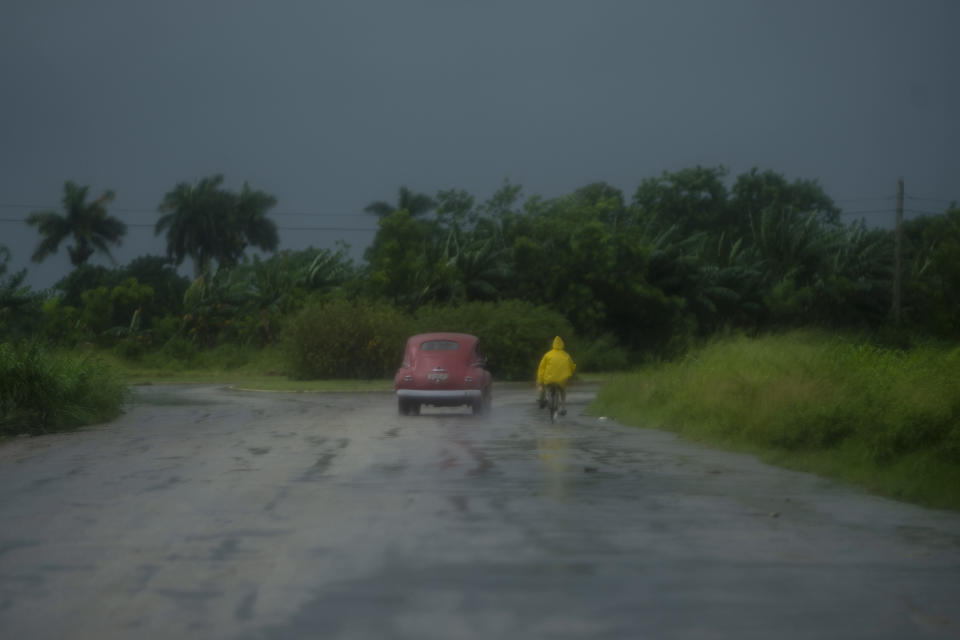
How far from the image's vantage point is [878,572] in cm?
791

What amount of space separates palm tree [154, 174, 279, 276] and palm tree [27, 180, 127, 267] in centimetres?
365

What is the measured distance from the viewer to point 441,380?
26.3 m

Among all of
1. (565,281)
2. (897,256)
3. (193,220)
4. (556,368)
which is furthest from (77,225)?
(556,368)

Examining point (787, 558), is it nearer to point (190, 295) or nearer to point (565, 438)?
point (565, 438)

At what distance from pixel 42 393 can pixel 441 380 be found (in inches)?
317

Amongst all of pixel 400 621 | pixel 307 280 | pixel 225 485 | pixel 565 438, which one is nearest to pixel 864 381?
pixel 565 438

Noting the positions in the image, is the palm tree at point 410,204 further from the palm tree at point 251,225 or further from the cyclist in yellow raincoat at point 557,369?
the cyclist in yellow raincoat at point 557,369

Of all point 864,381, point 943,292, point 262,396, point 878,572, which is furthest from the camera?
point 943,292

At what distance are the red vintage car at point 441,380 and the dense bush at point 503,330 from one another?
22.1m

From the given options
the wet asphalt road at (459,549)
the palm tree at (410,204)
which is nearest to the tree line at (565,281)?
the palm tree at (410,204)

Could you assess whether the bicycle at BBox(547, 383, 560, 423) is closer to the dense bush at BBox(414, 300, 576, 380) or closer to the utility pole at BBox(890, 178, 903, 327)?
the dense bush at BBox(414, 300, 576, 380)

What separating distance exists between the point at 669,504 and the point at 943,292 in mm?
55973

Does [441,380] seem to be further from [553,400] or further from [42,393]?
[42,393]

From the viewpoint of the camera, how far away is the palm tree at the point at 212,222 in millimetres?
82438
